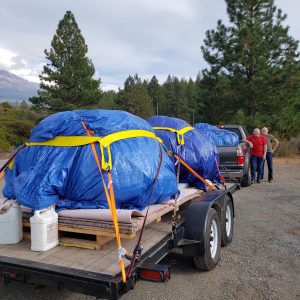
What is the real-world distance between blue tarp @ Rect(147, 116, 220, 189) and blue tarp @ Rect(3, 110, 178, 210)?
61.8 inches

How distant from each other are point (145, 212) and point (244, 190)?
26.4ft

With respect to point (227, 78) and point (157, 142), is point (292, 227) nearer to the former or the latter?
point (157, 142)

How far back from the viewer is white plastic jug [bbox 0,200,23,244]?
12.1 feet

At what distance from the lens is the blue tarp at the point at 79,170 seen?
3.83 meters

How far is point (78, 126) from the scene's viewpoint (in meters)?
4.10

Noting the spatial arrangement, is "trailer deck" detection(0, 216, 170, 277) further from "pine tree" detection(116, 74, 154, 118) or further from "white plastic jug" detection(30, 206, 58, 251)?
"pine tree" detection(116, 74, 154, 118)

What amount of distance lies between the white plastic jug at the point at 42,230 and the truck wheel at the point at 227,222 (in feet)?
8.70

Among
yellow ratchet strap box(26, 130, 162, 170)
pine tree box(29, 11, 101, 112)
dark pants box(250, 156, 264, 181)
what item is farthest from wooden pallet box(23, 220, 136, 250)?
pine tree box(29, 11, 101, 112)

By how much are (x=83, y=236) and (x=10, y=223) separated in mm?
708

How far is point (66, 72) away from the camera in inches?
1298

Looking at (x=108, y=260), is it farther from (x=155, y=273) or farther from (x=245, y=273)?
(x=245, y=273)

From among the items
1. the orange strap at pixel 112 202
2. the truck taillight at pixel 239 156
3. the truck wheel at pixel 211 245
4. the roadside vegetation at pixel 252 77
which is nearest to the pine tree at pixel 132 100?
the roadside vegetation at pixel 252 77

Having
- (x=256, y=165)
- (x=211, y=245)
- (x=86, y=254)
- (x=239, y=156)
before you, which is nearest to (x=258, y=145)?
(x=256, y=165)

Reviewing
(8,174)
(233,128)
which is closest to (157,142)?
(8,174)
